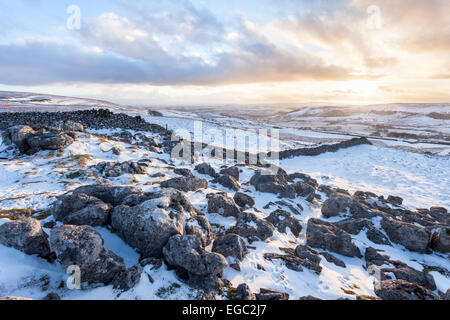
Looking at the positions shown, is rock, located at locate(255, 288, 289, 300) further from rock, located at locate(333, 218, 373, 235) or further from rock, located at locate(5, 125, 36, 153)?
rock, located at locate(5, 125, 36, 153)

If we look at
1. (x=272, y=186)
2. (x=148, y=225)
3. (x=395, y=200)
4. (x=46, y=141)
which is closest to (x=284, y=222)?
(x=272, y=186)

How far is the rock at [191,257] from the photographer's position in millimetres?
6395

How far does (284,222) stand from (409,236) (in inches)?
248

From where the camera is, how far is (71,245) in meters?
5.89

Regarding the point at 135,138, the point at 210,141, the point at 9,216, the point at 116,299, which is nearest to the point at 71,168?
the point at 9,216

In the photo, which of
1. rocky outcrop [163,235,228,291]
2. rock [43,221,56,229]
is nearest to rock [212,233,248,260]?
rocky outcrop [163,235,228,291]

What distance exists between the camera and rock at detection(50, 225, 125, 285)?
5.78m

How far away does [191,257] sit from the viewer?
6.46 m

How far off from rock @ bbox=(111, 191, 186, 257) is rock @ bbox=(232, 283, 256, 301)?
103 inches

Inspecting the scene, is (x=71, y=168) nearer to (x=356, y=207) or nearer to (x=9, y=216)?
(x=9, y=216)

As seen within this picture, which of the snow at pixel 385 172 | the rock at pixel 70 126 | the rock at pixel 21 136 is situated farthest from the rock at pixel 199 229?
the rock at pixel 70 126

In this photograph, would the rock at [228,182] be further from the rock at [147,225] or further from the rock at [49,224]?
the rock at [49,224]
